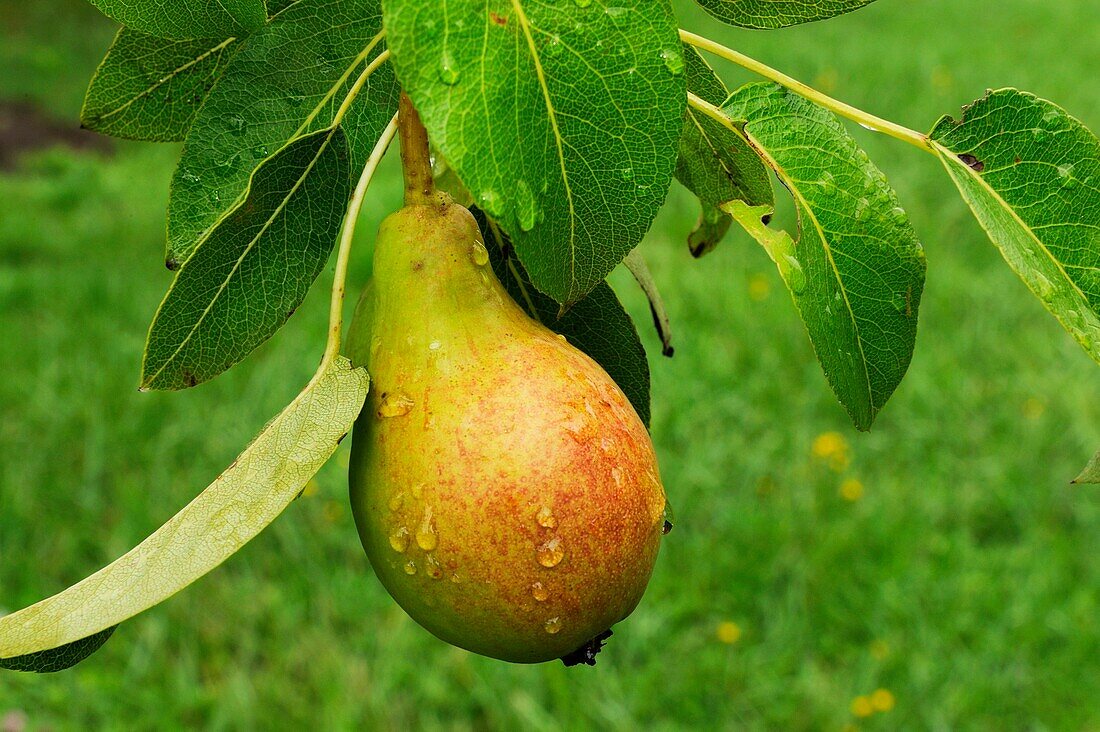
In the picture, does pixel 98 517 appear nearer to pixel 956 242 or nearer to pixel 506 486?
pixel 506 486

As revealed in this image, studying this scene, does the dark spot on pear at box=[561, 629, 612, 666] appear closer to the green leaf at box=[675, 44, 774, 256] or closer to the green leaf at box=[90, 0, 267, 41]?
the green leaf at box=[675, 44, 774, 256]

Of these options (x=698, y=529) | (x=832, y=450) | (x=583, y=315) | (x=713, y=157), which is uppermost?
(x=713, y=157)

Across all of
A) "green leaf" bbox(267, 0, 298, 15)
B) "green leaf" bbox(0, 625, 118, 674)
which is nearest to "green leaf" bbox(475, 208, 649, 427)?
"green leaf" bbox(267, 0, 298, 15)

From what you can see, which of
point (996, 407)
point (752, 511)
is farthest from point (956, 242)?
point (752, 511)

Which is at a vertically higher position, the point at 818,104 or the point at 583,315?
the point at 818,104

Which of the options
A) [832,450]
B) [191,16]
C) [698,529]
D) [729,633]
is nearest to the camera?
[191,16]

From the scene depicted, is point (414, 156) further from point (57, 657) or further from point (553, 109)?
point (57, 657)

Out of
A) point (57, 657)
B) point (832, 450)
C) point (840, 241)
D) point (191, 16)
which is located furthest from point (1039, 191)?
point (832, 450)

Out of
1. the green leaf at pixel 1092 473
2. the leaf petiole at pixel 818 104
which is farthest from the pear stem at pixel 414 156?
the green leaf at pixel 1092 473
